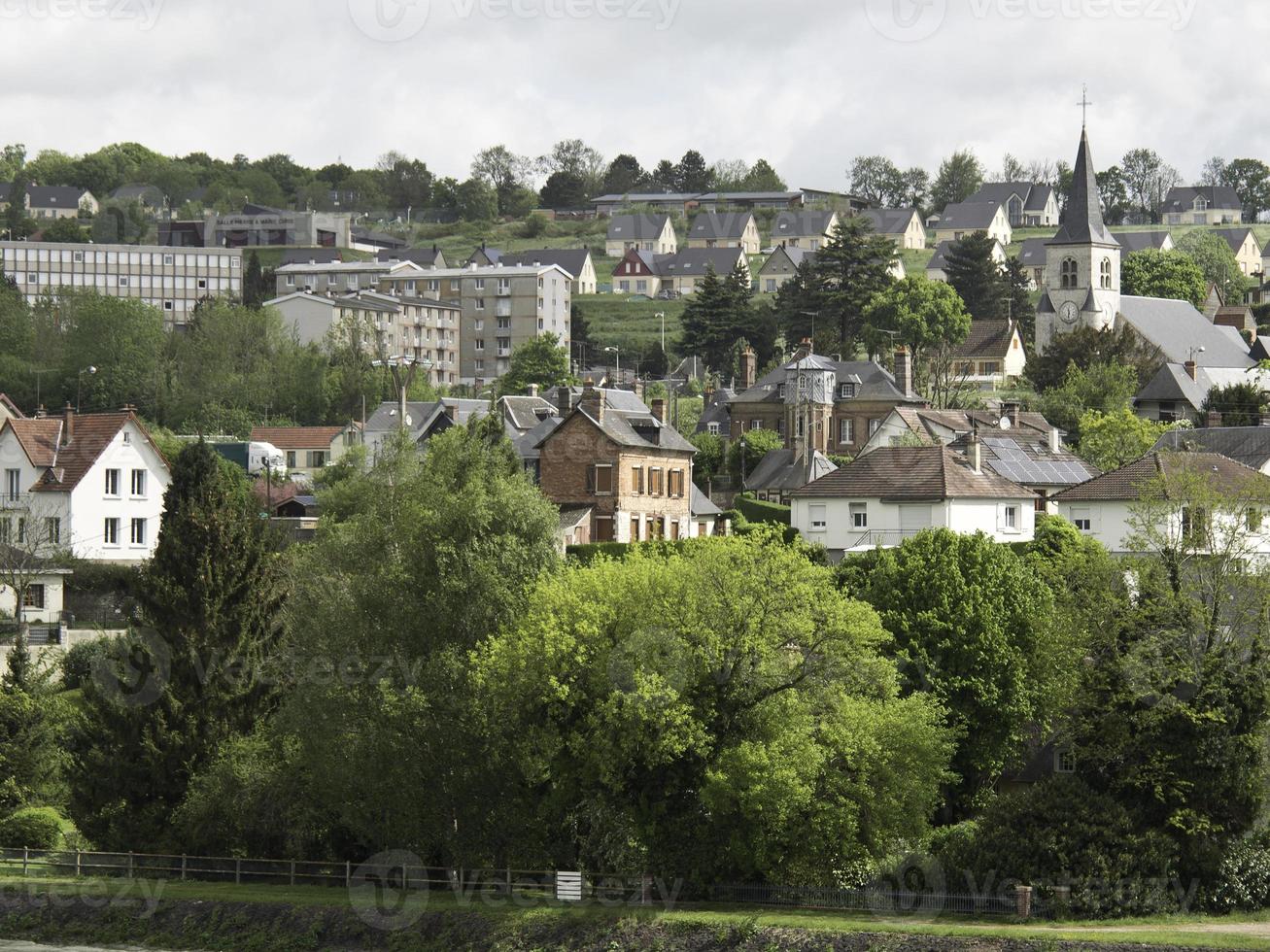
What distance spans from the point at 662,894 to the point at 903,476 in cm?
3037

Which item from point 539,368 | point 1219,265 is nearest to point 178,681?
point 539,368

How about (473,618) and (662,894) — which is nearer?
(662,894)

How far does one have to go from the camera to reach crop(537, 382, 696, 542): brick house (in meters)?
69.1

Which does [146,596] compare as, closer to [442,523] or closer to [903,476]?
[442,523]

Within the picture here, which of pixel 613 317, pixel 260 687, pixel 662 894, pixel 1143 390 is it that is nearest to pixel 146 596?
pixel 260 687

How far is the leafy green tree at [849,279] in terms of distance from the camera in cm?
12462

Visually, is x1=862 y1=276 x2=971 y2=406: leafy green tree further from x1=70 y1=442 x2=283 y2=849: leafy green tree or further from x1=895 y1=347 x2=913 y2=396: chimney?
x1=70 y1=442 x2=283 y2=849: leafy green tree

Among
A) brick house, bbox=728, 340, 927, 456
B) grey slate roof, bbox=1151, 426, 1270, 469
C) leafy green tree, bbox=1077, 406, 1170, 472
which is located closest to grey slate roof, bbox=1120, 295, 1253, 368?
leafy green tree, bbox=1077, 406, 1170, 472

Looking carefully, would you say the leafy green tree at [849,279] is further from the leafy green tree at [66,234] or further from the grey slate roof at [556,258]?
the leafy green tree at [66,234]

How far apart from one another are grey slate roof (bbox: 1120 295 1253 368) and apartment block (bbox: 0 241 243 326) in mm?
81840

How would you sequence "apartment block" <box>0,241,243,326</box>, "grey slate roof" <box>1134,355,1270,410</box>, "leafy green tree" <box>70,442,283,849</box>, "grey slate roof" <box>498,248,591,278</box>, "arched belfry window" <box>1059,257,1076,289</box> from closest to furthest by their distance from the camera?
"leafy green tree" <box>70,442,283,849</box> → "grey slate roof" <box>1134,355,1270,410</box> → "arched belfry window" <box>1059,257,1076,289</box> → "apartment block" <box>0,241,243,326</box> → "grey slate roof" <box>498,248,591,278</box>

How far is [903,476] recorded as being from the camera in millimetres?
67375

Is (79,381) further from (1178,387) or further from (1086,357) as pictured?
(1178,387)

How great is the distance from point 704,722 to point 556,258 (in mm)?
145087
